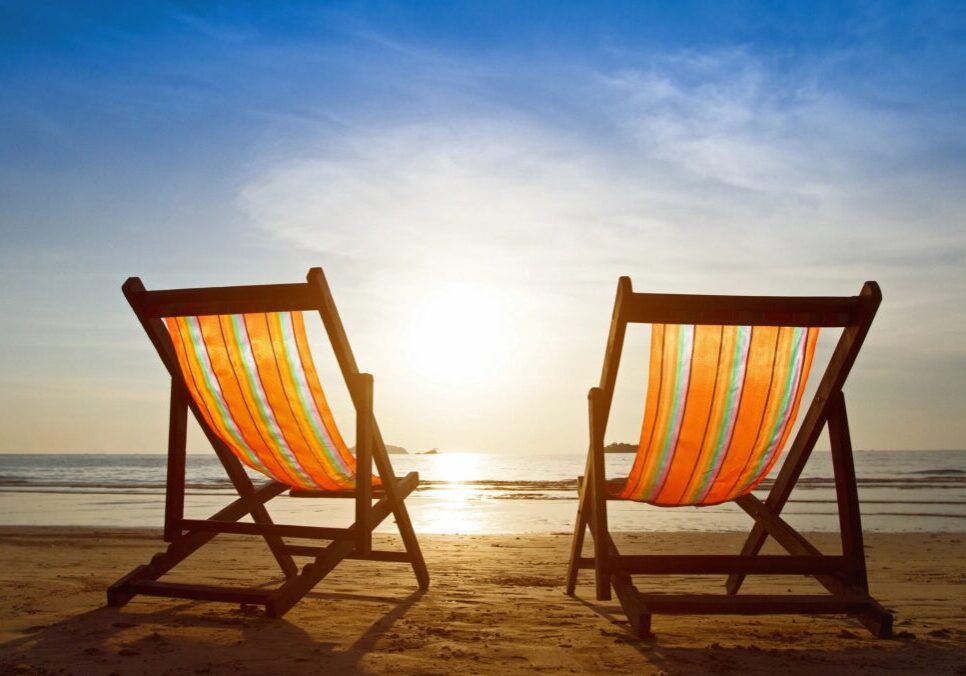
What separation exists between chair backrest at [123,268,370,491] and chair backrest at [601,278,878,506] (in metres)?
1.40

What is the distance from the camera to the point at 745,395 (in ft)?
12.0

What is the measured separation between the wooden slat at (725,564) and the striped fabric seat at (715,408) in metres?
0.39

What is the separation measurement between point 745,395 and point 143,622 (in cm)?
293

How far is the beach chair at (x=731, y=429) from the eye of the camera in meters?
3.45

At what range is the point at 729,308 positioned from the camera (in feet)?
11.4

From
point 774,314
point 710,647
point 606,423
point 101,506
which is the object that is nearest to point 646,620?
point 710,647

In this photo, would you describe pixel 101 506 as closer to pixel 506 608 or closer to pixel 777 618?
pixel 506 608

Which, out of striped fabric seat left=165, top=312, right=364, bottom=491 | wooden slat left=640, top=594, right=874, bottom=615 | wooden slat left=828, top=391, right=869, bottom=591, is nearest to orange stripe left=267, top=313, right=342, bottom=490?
striped fabric seat left=165, top=312, right=364, bottom=491

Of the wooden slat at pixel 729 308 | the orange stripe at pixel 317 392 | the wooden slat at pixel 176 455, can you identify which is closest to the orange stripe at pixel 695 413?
the wooden slat at pixel 729 308

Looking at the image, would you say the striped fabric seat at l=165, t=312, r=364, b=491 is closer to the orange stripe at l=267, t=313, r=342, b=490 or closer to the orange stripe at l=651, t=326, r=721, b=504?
the orange stripe at l=267, t=313, r=342, b=490

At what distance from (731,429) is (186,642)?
2.56m

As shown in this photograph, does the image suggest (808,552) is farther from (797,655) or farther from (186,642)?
(186,642)

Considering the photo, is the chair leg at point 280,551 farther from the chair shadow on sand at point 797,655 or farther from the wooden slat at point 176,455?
the chair shadow on sand at point 797,655

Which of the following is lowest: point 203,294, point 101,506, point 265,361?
point 101,506
